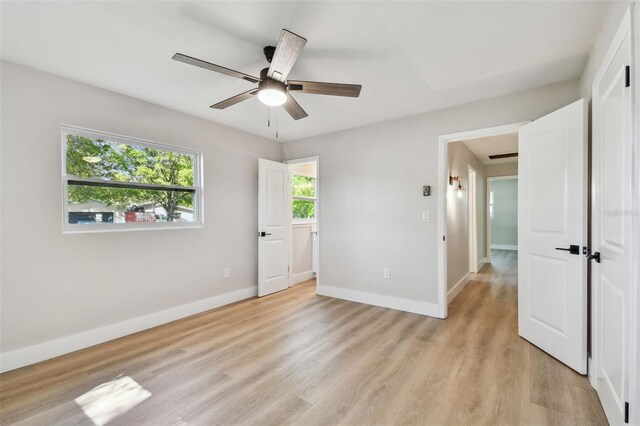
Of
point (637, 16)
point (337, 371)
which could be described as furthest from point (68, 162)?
point (637, 16)

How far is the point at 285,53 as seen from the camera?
1.76 m

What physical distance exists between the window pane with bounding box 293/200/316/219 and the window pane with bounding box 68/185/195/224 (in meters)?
2.12

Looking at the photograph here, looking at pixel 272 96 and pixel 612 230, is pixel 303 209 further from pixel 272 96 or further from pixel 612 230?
Result: pixel 612 230

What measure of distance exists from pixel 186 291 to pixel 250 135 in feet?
7.94

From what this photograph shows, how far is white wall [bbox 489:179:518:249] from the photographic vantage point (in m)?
9.23

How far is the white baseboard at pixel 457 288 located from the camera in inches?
159

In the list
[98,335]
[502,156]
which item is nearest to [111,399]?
[98,335]

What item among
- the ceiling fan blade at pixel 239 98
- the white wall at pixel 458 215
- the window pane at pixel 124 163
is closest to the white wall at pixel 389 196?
the white wall at pixel 458 215

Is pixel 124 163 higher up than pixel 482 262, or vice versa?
pixel 124 163

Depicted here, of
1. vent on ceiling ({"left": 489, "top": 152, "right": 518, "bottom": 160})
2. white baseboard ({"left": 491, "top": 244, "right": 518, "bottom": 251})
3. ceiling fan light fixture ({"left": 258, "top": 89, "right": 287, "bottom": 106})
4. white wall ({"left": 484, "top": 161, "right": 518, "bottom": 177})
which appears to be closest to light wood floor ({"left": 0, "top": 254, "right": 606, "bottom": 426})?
ceiling fan light fixture ({"left": 258, "top": 89, "right": 287, "bottom": 106})

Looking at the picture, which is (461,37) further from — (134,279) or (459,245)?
(134,279)

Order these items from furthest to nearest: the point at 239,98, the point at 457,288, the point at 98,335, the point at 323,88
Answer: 1. the point at 457,288
2. the point at 98,335
3. the point at 239,98
4. the point at 323,88

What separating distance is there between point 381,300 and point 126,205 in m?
3.32

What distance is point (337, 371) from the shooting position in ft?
7.41
